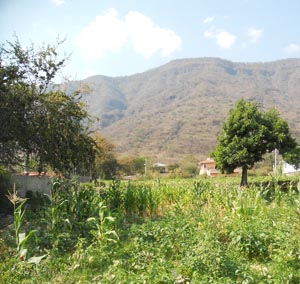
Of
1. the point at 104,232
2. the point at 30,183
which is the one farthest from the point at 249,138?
the point at 104,232

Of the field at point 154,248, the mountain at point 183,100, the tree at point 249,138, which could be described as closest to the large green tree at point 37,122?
the field at point 154,248

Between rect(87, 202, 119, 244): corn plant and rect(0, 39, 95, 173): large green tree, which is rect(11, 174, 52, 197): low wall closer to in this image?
rect(0, 39, 95, 173): large green tree

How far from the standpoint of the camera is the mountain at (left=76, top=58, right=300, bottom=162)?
224 feet

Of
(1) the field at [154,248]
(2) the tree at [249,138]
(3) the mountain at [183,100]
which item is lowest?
(1) the field at [154,248]

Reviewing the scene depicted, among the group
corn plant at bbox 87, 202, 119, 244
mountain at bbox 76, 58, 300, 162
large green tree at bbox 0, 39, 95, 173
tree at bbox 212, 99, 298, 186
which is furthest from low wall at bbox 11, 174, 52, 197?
mountain at bbox 76, 58, 300, 162

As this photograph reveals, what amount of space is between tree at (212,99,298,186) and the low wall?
7462 millimetres

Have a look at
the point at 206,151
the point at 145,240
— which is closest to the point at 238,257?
the point at 145,240

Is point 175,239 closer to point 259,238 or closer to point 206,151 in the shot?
point 259,238

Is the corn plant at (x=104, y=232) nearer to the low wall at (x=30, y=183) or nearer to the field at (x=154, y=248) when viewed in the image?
the field at (x=154, y=248)

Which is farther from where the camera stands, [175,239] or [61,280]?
[175,239]

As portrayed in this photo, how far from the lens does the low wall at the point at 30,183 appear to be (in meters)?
10.2

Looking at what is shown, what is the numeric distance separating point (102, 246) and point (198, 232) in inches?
52.9

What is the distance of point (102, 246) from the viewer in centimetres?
487

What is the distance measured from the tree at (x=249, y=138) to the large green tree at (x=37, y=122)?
24.6 feet
